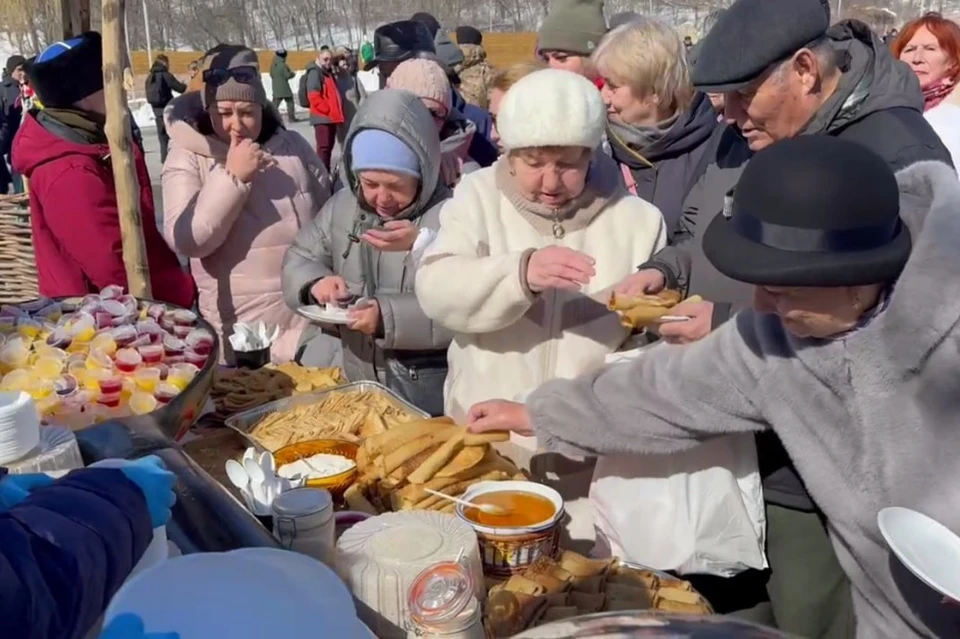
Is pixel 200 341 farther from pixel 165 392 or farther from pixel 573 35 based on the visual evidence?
pixel 573 35

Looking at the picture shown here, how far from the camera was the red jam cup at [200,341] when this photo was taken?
2348mm

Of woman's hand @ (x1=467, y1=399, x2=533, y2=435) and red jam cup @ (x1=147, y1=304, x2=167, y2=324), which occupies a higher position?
red jam cup @ (x1=147, y1=304, x2=167, y2=324)

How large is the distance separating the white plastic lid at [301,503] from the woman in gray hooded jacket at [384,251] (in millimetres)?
1003

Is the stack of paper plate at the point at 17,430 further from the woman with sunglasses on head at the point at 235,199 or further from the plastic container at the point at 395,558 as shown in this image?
the woman with sunglasses on head at the point at 235,199

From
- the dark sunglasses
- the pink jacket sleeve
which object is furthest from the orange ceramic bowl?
the dark sunglasses

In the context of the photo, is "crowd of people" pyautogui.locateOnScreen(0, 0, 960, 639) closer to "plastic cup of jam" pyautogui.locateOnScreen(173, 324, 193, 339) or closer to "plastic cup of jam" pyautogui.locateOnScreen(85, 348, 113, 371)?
"plastic cup of jam" pyautogui.locateOnScreen(173, 324, 193, 339)

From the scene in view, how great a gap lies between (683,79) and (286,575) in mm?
2626

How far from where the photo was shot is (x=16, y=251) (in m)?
3.72

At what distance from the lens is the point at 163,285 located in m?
3.25

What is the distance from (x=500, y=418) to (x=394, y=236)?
2.79ft

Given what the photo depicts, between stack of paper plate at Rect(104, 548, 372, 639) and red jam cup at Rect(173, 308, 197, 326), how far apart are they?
1681 millimetres

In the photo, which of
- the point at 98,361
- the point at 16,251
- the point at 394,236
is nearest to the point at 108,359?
the point at 98,361

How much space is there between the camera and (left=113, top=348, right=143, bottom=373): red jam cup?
84.6 inches

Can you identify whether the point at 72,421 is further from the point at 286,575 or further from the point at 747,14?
the point at 747,14
